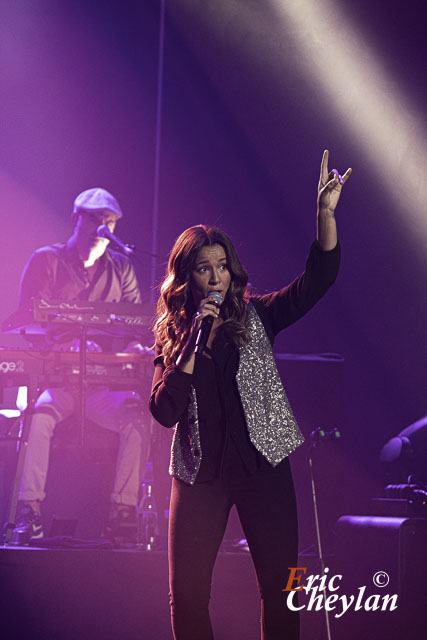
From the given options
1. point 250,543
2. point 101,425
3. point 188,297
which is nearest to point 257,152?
point 101,425

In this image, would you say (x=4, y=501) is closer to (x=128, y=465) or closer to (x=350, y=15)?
(x=128, y=465)

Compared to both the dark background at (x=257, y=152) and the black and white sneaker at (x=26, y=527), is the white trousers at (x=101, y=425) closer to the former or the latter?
the black and white sneaker at (x=26, y=527)

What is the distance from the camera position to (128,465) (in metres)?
4.11

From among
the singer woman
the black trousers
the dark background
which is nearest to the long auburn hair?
the singer woman

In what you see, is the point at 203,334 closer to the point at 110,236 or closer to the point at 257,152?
the point at 110,236

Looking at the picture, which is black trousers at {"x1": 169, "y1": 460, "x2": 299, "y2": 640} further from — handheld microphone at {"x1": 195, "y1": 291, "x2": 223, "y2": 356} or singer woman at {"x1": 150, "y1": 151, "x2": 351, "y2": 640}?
handheld microphone at {"x1": 195, "y1": 291, "x2": 223, "y2": 356}

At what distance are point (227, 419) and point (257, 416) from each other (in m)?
0.09

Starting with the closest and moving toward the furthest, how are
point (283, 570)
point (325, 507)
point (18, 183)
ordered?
point (283, 570) → point (325, 507) → point (18, 183)

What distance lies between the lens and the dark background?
4.91 meters

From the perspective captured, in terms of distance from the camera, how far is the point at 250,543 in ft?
6.89

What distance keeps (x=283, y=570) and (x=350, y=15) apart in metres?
4.17

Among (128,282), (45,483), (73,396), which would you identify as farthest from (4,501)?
(128,282)

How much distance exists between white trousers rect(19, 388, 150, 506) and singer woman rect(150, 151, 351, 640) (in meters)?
1.92

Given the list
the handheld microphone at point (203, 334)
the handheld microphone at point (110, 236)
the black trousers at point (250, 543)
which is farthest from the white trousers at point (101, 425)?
the handheld microphone at point (203, 334)
